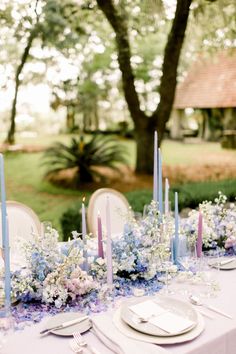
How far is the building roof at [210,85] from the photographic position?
550cm

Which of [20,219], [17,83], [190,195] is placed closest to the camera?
[20,219]

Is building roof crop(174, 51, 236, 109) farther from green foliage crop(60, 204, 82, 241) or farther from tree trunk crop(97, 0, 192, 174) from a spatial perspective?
green foliage crop(60, 204, 82, 241)

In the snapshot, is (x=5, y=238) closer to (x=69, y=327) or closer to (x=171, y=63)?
(x=69, y=327)

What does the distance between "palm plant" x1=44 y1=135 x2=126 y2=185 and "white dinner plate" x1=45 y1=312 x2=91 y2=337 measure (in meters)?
4.00

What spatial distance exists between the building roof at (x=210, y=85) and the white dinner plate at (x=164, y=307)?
13.7ft

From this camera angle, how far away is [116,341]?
4.61ft

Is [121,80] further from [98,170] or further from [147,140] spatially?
[98,170]

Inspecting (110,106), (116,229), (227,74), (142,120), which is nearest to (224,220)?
(116,229)

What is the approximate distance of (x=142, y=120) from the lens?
5484mm

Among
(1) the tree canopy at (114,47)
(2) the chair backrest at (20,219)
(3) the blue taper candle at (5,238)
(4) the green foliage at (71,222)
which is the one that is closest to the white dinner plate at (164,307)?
(3) the blue taper candle at (5,238)

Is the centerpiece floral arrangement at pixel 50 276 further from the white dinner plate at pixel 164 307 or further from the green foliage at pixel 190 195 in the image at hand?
the green foliage at pixel 190 195

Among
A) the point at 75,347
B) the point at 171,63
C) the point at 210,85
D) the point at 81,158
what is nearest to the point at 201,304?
the point at 75,347

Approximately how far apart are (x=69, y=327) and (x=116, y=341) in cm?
20

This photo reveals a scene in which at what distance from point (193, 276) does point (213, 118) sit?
4302 mm
